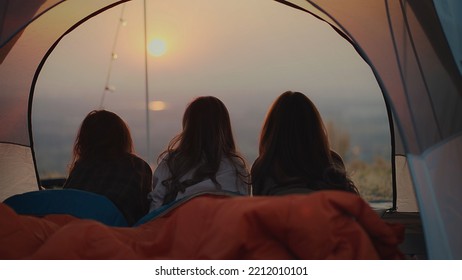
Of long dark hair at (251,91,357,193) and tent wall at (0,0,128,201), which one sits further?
tent wall at (0,0,128,201)

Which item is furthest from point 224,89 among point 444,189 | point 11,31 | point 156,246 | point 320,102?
point 156,246

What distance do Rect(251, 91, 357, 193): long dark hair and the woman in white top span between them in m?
0.23

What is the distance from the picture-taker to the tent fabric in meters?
2.69

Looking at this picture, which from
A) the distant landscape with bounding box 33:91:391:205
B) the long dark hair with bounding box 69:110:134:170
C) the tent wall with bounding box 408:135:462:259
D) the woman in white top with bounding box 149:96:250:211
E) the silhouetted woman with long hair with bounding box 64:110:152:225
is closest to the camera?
the tent wall with bounding box 408:135:462:259

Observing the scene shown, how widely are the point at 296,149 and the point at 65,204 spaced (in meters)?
0.93

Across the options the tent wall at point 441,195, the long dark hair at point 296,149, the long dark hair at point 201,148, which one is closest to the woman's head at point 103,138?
the long dark hair at point 201,148

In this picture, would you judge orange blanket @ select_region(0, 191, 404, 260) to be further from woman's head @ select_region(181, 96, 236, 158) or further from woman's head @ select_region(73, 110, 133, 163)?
woman's head @ select_region(73, 110, 133, 163)

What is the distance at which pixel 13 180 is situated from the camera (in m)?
3.77

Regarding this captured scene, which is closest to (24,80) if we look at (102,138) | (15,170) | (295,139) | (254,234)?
(15,170)

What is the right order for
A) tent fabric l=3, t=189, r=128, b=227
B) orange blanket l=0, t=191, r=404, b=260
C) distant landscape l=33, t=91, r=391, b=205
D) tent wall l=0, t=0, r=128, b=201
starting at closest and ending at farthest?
orange blanket l=0, t=191, r=404, b=260 < tent fabric l=3, t=189, r=128, b=227 < tent wall l=0, t=0, r=128, b=201 < distant landscape l=33, t=91, r=391, b=205

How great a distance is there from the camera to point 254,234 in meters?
1.83

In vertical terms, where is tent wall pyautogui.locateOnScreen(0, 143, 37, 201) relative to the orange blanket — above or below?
below

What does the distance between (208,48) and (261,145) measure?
1.43 metres

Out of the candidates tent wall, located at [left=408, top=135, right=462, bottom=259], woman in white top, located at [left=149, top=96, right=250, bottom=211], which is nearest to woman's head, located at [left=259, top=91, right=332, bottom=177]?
woman in white top, located at [left=149, top=96, right=250, bottom=211]
